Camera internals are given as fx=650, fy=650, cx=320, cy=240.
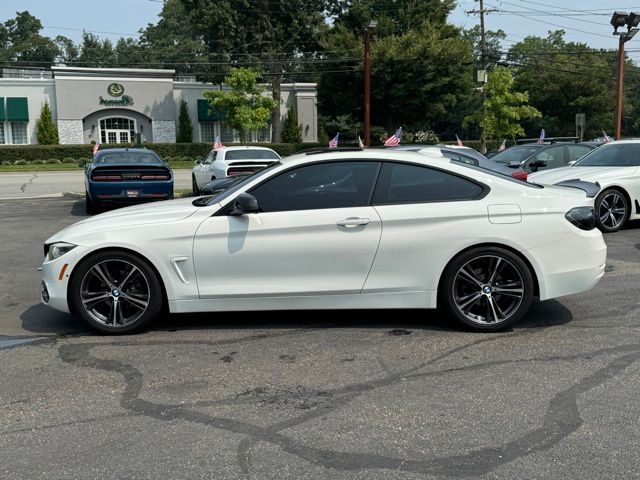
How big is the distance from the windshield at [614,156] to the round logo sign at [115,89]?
4680cm

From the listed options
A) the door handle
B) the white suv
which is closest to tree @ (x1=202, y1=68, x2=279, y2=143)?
the white suv

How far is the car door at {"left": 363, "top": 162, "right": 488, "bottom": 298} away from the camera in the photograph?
218 inches

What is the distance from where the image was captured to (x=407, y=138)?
57.0 m

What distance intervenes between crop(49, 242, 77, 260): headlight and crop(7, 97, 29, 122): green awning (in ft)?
167

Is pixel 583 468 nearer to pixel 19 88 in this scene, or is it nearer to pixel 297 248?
pixel 297 248

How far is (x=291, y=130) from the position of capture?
5584cm

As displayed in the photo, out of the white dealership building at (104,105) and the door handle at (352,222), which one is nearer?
the door handle at (352,222)

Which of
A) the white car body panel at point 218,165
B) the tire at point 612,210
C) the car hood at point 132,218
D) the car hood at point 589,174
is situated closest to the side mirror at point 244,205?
the car hood at point 132,218

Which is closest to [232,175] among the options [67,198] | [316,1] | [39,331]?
[67,198]

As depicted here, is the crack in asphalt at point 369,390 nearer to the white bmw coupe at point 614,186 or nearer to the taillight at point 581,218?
the taillight at point 581,218

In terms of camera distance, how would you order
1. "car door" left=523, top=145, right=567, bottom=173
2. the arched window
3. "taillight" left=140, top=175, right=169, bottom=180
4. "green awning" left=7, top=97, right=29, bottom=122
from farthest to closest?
the arched window < "green awning" left=7, top=97, right=29, bottom=122 < "car door" left=523, top=145, right=567, bottom=173 < "taillight" left=140, top=175, right=169, bottom=180

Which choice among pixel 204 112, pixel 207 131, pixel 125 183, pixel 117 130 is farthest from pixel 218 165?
pixel 207 131

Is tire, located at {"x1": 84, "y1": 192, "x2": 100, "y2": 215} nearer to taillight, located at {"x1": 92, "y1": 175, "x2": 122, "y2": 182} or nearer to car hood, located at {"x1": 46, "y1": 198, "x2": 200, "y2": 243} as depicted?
taillight, located at {"x1": 92, "y1": 175, "x2": 122, "y2": 182}

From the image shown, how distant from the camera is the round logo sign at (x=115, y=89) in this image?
52250 mm
